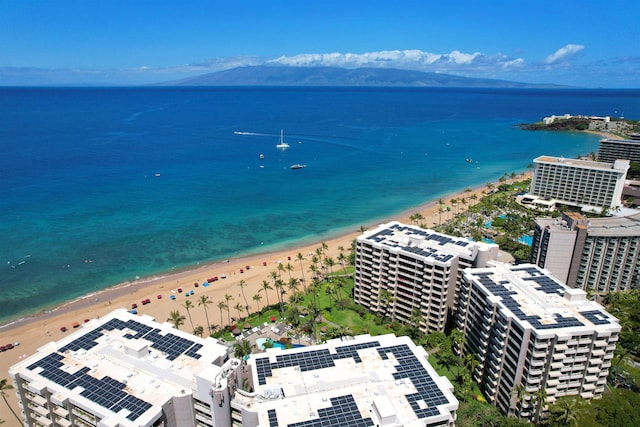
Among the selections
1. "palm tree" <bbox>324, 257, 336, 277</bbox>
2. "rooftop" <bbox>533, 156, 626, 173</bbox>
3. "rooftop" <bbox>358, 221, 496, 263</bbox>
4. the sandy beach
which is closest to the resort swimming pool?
the sandy beach

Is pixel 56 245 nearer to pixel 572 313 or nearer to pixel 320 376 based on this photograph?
pixel 320 376

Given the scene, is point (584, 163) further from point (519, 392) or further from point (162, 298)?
point (162, 298)

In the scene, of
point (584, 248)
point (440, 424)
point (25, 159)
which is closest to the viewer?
point (440, 424)

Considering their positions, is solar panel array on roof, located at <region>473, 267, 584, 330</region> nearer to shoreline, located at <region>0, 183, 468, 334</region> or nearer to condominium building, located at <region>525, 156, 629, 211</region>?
shoreline, located at <region>0, 183, 468, 334</region>

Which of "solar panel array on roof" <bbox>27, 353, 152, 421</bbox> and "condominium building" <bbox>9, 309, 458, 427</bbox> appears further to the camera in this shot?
"solar panel array on roof" <bbox>27, 353, 152, 421</bbox>

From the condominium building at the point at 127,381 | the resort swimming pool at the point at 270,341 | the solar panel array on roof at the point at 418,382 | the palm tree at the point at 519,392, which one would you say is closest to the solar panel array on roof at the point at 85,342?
the condominium building at the point at 127,381

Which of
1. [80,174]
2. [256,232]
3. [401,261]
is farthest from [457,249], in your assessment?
[80,174]
